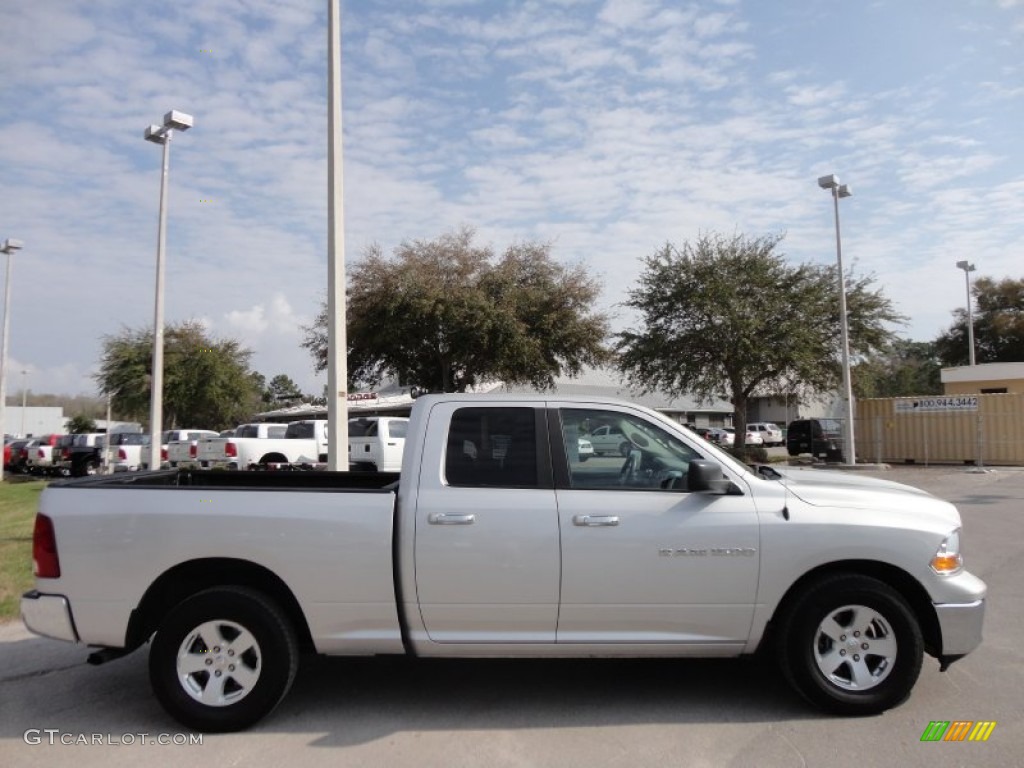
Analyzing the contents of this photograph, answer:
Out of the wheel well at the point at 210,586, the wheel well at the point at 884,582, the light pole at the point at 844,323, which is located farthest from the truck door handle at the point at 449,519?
the light pole at the point at 844,323

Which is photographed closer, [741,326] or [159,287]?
[159,287]

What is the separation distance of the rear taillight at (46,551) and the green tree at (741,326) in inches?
971

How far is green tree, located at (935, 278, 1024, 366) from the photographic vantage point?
54438 mm

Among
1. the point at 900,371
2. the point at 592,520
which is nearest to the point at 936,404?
the point at 592,520

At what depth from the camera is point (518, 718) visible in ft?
15.3

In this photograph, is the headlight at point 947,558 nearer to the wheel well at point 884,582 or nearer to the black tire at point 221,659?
the wheel well at point 884,582

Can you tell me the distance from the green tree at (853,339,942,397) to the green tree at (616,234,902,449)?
0.82m

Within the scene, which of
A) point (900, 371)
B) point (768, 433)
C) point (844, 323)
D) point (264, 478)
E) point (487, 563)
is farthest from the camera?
point (900, 371)

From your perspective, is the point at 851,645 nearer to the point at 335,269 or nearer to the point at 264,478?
the point at 264,478

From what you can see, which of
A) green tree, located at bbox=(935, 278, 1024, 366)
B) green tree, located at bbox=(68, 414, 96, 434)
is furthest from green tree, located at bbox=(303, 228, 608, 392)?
green tree, located at bbox=(68, 414, 96, 434)

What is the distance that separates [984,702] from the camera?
485cm

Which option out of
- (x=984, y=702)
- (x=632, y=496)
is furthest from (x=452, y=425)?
(x=984, y=702)

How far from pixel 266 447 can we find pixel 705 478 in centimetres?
1791

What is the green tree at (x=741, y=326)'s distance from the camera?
89.4 feet
